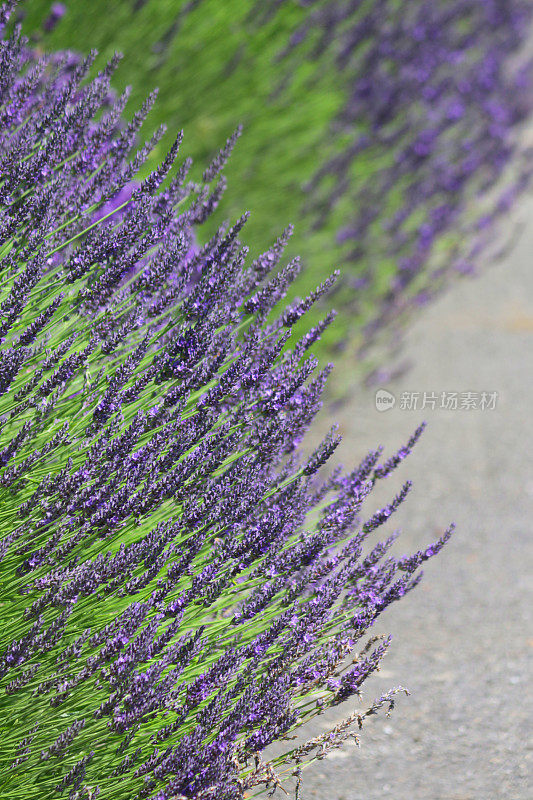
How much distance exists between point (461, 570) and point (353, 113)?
90.2 inches

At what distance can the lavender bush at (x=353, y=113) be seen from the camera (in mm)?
3465

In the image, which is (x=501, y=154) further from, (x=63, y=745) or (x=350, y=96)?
(x=63, y=745)

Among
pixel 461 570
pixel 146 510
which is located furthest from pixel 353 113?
pixel 146 510

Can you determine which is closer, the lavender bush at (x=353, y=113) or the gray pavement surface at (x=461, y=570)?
the gray pavement surface at (x=461, y=570)

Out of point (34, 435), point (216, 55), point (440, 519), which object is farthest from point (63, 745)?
point (216, 55)

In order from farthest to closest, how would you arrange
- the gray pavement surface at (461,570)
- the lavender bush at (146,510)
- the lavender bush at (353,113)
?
the lavender bush at (353,113) → the gray pavement surface at (461,570) → the lavender bush at (146,510)

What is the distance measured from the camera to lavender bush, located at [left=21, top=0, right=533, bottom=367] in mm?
3465

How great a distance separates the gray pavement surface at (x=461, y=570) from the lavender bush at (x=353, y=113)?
1.12 feet

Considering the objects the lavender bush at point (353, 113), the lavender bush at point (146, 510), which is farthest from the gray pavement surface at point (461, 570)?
the lavender bush at point (146, 510)

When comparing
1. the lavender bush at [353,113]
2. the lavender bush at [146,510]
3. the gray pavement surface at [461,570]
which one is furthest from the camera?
the lavender bush at [353,113]

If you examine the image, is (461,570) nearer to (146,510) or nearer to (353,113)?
(146,510)

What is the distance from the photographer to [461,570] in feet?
10.4

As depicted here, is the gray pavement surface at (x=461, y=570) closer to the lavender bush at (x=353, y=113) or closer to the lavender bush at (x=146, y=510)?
the lavender bush at (x=353, y=113)

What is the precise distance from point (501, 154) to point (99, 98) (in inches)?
Answer: 158
